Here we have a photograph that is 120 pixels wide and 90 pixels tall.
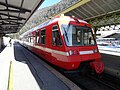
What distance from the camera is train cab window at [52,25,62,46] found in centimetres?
866

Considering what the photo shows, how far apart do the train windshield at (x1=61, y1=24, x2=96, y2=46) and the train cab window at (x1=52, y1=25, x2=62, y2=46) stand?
38cm

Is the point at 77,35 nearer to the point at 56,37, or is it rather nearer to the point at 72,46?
the point at 72,46

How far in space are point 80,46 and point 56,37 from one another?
129 cm

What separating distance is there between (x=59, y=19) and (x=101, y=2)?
6027 millimetres

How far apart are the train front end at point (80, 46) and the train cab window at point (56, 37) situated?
0.35 m

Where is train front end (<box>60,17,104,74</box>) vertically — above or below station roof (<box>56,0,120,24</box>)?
below

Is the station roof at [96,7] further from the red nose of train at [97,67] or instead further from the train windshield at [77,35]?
the red nose of train at [97,67]

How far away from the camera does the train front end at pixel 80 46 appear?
318 inches

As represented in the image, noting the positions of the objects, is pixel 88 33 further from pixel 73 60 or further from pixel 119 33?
pixel 119 33

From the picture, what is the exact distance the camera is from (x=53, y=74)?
26.6 feet

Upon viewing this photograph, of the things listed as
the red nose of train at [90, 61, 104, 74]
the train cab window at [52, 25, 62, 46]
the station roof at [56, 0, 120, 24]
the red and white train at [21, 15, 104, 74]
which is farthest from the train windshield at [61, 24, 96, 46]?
the station roof at [56, 0, 120, 24]

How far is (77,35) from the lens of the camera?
349 inches

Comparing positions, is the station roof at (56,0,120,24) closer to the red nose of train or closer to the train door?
the train door

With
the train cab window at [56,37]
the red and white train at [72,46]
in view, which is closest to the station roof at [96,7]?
the red and white train at [72,46]
